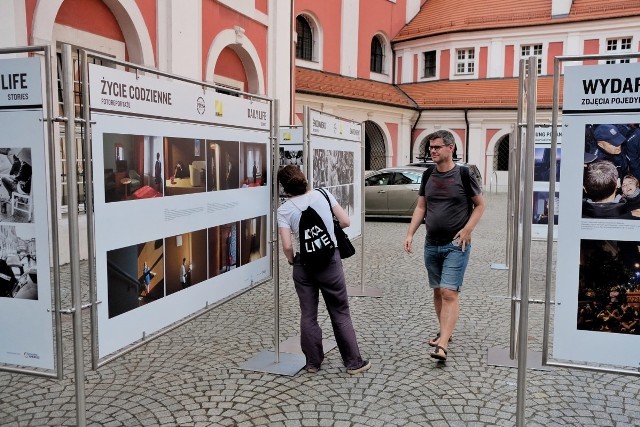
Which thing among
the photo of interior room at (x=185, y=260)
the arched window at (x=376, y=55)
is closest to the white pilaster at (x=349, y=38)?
the arched window at (x=376, y=55)

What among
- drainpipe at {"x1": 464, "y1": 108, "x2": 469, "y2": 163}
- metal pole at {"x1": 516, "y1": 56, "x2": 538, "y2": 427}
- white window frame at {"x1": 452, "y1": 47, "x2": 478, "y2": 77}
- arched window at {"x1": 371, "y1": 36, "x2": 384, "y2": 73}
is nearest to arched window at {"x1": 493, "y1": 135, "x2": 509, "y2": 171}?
drainpipe at {"x1": 464, "y1": 108, "x2": 469, "y2": 163}

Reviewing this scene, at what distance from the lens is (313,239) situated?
15.1 ft

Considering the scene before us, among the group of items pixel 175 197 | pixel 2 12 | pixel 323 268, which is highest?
pixel 2 12

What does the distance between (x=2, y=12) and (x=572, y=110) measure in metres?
7.73

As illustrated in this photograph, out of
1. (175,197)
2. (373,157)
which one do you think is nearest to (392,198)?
(175,197)

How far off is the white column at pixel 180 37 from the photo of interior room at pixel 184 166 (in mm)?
Answer: 7877

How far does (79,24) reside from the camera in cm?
977

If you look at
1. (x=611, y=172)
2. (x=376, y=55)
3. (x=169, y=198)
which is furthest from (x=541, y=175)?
(x=376, y=55)

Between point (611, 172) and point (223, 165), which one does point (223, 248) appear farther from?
point (611, 172)

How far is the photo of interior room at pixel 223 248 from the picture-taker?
177 inches

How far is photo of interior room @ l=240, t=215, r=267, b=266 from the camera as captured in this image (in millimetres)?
4988

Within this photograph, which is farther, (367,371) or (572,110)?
(367,371)

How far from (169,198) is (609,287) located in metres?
2.63

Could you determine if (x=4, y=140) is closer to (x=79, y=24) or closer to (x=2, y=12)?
(x=2, y=12)
